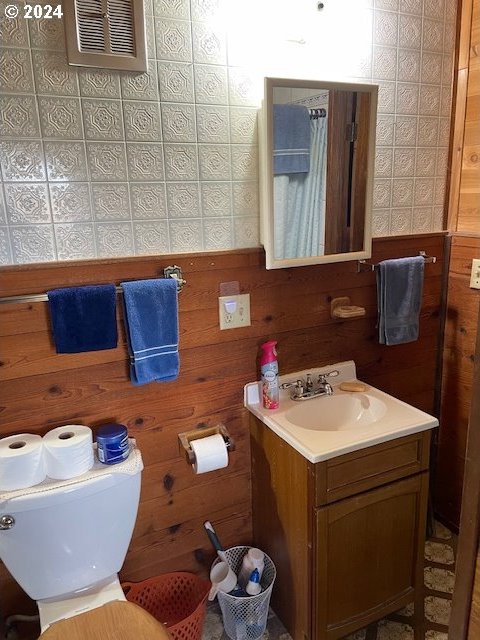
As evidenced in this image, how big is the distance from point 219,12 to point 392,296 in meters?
1.13

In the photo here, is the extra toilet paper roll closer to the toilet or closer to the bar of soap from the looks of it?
the toilet

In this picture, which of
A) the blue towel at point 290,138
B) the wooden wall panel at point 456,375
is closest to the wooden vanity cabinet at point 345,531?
the wooden wall panel at point 456,375

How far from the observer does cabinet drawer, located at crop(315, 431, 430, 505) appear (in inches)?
54.9

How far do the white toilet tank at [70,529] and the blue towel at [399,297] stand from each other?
→ 1057mm

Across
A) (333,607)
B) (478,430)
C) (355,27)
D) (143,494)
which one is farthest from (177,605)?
(355,27)

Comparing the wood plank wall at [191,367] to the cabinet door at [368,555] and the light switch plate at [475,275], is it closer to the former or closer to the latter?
the light switch plate at [475,275]

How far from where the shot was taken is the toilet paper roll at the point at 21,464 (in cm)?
125

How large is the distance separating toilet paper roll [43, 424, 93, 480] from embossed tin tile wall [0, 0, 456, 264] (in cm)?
51

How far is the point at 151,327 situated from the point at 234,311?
12.1 inches

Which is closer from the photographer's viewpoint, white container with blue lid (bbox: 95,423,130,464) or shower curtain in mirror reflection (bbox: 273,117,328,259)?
white container with blue lid (bbox: 95,423,130,464)

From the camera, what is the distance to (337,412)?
69.5 inches

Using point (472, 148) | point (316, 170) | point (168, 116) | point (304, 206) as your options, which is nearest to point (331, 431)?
point (304, 206)

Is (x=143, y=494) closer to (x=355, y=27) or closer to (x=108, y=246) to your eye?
(x=108, y=246)

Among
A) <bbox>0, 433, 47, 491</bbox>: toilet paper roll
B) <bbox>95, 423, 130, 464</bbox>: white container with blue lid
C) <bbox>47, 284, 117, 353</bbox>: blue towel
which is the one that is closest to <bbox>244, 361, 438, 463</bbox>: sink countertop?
<bbox>95, 423, 130, 464</bbox>: white container with blue lid
